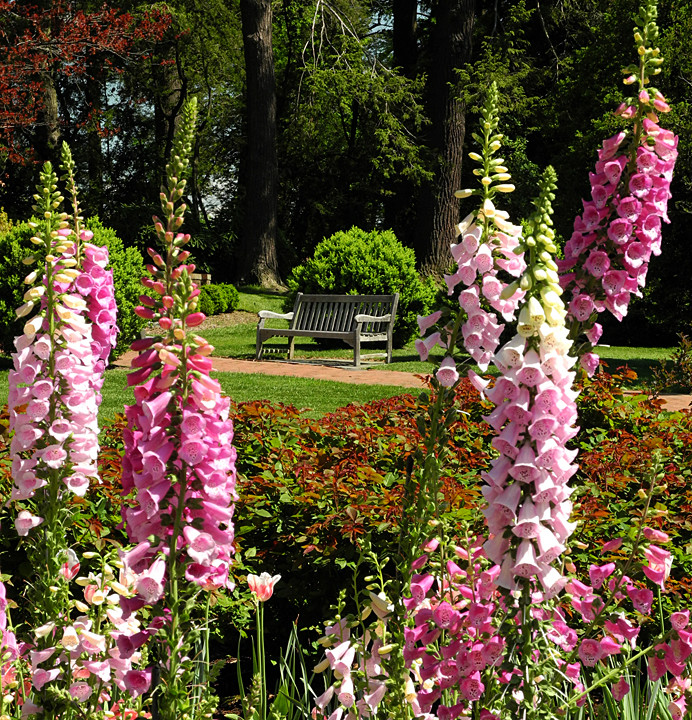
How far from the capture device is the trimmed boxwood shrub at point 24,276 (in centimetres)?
1220

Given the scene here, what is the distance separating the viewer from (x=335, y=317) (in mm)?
14586

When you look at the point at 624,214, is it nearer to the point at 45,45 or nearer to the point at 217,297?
the point at 217,297

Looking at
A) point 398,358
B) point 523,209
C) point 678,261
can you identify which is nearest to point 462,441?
point 398,358

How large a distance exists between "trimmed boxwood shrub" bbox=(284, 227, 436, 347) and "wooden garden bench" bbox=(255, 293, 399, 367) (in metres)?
0.79

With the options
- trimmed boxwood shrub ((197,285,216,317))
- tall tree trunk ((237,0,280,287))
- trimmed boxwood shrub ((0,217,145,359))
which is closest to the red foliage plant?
tall tree trunk ((237,0,280,287))

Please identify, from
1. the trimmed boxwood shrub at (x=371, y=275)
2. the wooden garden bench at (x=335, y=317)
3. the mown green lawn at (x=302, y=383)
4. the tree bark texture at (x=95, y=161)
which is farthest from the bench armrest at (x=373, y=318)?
the tree bark texture at (x=95, y=161)

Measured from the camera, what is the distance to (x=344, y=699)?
70.3 inches

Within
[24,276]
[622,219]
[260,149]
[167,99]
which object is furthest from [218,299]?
[622,219]

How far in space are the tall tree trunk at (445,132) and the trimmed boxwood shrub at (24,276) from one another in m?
8.04

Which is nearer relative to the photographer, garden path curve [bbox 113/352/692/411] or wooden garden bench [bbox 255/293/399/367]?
garden path curve [bbox 113/352/692/411]

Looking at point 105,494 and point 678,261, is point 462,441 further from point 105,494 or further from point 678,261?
point 678,261

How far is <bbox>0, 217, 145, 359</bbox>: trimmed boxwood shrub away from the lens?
12.2 meters

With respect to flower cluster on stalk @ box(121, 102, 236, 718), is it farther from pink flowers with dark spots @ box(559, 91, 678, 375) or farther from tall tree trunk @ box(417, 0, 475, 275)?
tall tree trunk @ box(417, 0, 475, 275)

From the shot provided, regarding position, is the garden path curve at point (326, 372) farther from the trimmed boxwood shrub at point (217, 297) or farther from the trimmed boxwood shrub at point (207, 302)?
the trimmed boxwood shrub at point (217, 297)
